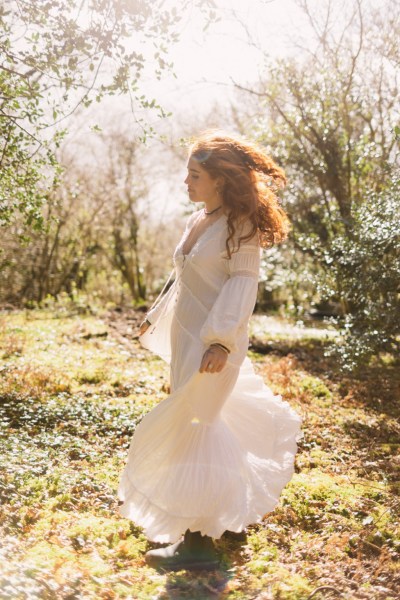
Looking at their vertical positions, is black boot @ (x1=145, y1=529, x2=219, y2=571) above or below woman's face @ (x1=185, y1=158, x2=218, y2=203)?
below

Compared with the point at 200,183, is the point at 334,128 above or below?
above

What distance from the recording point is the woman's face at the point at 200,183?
3797 mm

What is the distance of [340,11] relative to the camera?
989 centimetres

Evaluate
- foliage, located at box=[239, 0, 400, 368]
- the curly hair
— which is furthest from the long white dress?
foliage, located at box=[239, 0, 400, 368]

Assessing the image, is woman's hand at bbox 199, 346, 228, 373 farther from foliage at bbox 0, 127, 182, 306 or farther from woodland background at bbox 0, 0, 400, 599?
foliage at bbox 0, 127, 182, 306

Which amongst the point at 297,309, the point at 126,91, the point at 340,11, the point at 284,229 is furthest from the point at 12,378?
the point at 340,11

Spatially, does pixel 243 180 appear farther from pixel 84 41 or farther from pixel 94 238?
pixel 94 238

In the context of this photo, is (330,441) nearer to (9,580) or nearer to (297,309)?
(9,580)

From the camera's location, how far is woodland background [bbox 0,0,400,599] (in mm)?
3865

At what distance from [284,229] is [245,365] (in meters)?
0.93

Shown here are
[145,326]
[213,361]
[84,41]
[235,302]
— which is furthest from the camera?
[84,41]

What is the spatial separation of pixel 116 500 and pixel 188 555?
1126 millimetres

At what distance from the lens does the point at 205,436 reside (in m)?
3.70

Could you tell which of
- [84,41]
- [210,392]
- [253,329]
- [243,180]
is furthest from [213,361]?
[253,329]
